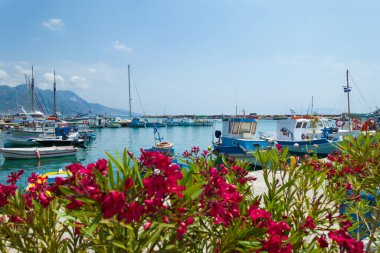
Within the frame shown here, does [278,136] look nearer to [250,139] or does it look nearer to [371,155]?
[250,139]

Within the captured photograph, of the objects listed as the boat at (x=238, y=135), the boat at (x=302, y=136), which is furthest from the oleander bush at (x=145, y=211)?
the boat at (x=302, y=136)

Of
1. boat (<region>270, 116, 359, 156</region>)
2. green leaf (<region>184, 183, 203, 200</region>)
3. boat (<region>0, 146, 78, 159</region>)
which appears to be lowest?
boat (<region>0, 146, 78, 159</region>)

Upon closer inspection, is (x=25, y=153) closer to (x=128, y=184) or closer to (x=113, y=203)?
(x=128, y=184)

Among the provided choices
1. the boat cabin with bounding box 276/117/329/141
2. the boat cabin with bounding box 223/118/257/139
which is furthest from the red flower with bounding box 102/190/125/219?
the boat cabin with bounding box 276/117/329/141

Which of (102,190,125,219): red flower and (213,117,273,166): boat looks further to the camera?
(213,117,273,166): boat

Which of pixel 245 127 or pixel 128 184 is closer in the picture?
pixel 128 184

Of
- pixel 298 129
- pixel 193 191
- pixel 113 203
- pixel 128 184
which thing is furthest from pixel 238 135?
pixel 113 203

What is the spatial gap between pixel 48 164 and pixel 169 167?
20.4 m

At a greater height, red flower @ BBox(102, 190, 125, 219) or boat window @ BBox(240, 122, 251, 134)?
red flower @ BBox(102, 190, 125, 219)

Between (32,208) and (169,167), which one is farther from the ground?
(169,167)

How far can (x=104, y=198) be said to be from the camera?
0.87 meters

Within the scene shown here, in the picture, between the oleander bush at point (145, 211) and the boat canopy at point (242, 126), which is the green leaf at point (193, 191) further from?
the boat canopy at point (242, 126)

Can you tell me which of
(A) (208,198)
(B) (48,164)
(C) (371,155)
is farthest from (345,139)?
(B) (48,164)

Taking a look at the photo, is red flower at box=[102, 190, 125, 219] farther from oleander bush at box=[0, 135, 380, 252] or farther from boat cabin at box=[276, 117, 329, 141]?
boat cabin at box=[276, 117, 329, 141]
